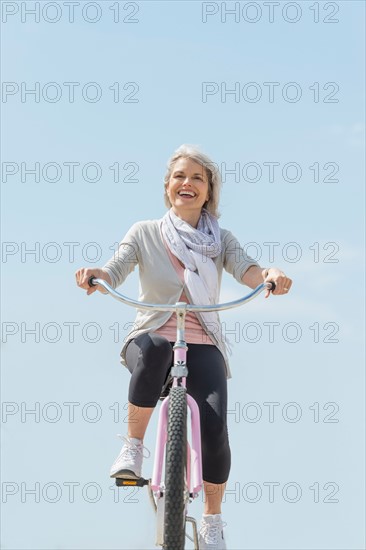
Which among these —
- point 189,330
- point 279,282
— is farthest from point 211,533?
point 279,282

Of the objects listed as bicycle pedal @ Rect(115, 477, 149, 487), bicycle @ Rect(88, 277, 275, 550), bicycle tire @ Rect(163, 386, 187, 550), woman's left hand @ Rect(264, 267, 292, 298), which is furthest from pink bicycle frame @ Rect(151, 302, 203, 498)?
woman's left hand @ Rect(264, 267, 292, 298)

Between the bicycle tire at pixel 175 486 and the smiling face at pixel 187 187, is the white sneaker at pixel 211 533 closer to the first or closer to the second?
the bicycle tire at pixel 175 486

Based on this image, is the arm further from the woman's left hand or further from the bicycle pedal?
the bicycle pedal

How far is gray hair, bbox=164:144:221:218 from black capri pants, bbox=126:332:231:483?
1.14m

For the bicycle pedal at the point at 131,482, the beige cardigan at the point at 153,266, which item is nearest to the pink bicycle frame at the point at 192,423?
the bicycle pedal at the point at 131,482

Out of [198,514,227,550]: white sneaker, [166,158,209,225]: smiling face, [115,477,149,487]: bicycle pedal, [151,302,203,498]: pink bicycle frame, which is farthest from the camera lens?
[166,158,209,225]: smiling face

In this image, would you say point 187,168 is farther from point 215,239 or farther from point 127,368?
point 127,368

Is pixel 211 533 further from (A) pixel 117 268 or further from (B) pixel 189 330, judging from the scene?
(A) pixel 117 268

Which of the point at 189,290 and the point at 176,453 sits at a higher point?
the point at 189,290

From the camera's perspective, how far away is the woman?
5320 millimetres

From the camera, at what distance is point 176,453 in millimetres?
4555

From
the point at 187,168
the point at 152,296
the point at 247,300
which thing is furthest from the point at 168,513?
the point at 187,168

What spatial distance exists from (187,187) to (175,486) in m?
2.19

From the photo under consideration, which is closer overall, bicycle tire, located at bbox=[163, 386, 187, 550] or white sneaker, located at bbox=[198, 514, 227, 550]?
bicycle tire, located at bbox=[163, 386, 187, 550]
